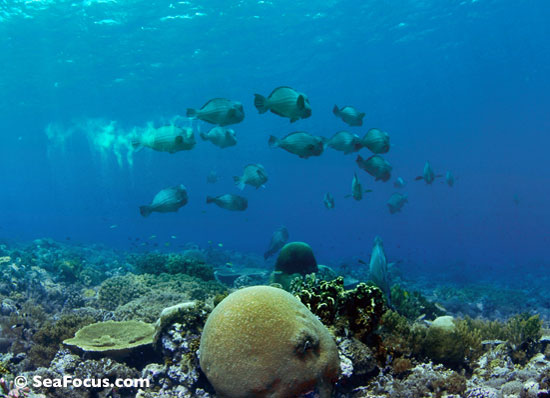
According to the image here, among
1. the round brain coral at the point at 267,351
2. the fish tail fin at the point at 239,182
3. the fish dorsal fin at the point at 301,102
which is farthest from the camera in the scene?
the fish tail fin at the point at 239,182

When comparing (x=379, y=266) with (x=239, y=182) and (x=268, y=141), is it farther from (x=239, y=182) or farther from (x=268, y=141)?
(x=239, y=182)

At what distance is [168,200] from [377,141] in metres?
5.33

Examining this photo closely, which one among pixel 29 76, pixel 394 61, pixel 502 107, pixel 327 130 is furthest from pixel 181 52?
pixel 502 107

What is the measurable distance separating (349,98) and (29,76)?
132 feet

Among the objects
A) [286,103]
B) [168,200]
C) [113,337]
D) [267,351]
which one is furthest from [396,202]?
[267,351]

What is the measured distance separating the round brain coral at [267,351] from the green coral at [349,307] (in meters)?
0.75

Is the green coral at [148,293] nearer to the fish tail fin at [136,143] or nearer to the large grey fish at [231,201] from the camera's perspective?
the large grey fish at [231,201]

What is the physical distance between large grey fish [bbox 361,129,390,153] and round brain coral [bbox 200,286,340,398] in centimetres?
599

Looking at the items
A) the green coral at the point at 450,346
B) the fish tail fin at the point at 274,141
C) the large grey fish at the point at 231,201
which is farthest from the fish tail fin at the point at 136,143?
the green coral at the point at 450,346

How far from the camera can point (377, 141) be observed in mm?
9055

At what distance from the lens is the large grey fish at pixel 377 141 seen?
29.7 feet

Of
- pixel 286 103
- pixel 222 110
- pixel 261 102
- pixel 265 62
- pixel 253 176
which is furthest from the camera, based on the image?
pixel 265 62

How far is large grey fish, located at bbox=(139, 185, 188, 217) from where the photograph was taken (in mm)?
8516

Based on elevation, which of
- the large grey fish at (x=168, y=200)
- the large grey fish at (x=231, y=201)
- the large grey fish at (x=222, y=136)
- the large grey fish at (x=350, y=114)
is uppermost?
the large grey fish at (x=350, y=114)
